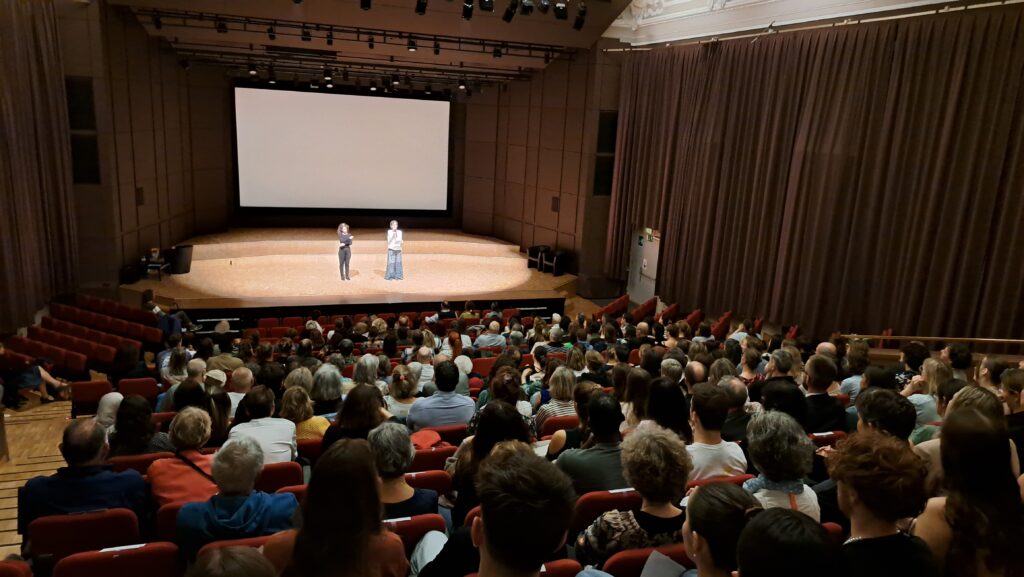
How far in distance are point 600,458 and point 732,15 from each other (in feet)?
34.7

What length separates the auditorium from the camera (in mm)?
2244

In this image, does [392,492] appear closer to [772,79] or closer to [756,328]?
[756,328]

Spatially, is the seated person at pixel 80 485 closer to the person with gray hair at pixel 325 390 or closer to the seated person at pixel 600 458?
the person with gray hair at pixel 325 390

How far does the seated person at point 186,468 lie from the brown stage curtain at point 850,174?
8.63 m

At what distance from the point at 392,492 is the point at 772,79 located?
10.1 m

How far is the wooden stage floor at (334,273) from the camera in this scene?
500 inches

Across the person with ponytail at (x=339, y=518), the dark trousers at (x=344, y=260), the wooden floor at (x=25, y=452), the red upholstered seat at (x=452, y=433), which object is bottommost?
the wooden floor at (x=25, y=452)

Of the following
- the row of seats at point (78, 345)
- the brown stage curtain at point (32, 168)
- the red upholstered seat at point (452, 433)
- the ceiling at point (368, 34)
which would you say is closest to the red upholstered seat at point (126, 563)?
the red upholstered seat at point (452, 433)

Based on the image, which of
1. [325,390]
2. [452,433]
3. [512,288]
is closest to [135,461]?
[325,390]

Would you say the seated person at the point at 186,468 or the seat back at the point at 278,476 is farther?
the seat back at the point at 278,476

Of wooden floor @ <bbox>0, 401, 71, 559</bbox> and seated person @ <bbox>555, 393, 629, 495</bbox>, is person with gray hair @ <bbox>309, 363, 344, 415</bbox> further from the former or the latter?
seated person @ <bbox>555, 393, 629, 495</bbox>

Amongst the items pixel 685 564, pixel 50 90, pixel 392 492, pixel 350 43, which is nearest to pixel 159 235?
pixel 50 90

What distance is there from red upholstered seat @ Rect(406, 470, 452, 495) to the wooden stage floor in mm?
9372

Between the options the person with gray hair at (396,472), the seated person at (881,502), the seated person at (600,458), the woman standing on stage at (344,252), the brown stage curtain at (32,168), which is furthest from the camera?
the woman standing on stage at (344,252)
